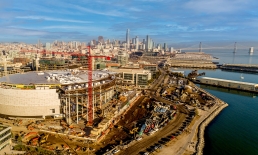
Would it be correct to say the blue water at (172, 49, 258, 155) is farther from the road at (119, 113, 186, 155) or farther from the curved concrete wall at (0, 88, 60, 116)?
the curved concrete wall at (0, 88, 60, 116)

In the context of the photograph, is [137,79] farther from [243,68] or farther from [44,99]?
A: [243,68]

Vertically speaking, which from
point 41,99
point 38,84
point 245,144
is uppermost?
point 38,84

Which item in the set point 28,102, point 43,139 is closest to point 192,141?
point 43,139

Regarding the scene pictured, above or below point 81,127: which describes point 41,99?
above

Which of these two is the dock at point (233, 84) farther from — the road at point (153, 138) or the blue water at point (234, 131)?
the road at point (153, 138)

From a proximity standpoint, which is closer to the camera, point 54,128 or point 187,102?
point 54,128

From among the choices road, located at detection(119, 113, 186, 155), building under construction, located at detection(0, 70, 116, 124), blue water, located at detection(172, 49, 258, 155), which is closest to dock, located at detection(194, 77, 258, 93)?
blue water, located at detection(172, 49, 258, 155)

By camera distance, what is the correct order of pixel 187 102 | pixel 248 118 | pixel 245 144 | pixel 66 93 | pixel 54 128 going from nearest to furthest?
1. pixel 245 144
2. pixel 54 128
3. pixel 66 93
4. pixel 248 118
5. pixel 187 102

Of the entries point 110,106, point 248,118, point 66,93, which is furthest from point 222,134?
point 66,93

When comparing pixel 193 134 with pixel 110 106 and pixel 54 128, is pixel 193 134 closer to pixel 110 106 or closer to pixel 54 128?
pixel 110 106

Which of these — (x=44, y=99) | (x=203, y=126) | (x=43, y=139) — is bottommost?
(x=43, y=139)
